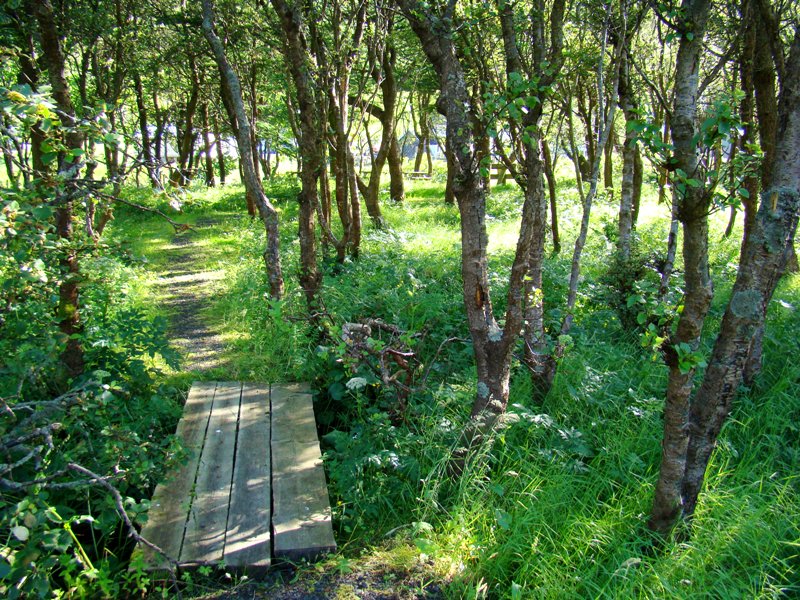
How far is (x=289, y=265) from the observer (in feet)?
27.6

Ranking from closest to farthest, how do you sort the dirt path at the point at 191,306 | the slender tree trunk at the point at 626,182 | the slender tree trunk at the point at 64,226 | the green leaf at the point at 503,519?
the green leaf at the point at 503,519 → the slender tree trunk at the point at 64,226 → the dirt path at the point at 191,306 → the slender tree trunk at the point at 626,182

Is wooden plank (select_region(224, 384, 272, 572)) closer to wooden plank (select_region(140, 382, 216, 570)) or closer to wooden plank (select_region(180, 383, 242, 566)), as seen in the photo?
wooden plank (select_region(180, 383, 242, 566))

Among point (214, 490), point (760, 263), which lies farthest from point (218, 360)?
point (760, 263)

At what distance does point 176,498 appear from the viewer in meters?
3.48

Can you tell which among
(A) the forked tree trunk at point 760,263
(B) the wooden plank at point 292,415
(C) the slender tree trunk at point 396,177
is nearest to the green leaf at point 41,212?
(B) the wooden plank at point 292,415

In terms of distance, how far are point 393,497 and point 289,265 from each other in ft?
17.4

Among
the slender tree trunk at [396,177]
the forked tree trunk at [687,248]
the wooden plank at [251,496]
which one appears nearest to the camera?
the forked tree trunk at [687,248]

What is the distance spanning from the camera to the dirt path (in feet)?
18.8

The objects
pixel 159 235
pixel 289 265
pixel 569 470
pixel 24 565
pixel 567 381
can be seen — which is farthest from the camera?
pixel 159 235

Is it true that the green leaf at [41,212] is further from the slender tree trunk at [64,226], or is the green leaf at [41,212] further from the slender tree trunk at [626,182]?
the slender tree trunk at [626,182]

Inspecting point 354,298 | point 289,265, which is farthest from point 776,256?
point 289,265

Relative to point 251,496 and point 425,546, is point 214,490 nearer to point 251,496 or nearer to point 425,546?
point 251,496

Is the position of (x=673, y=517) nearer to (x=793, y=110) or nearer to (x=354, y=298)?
(x=793, y=110)

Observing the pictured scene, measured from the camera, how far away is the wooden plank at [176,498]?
3082 mm
